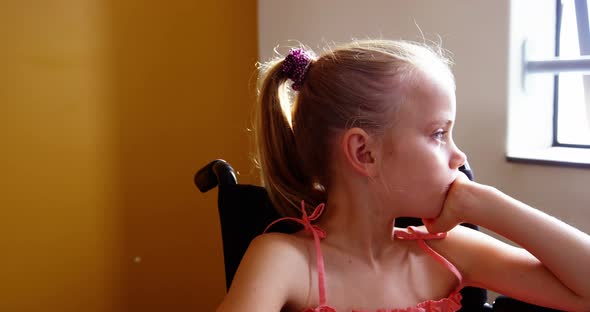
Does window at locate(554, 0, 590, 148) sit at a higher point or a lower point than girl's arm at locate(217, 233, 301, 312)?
higher

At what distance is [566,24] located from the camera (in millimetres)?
1699

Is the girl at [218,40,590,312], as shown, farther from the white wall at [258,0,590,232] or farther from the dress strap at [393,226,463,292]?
the white wall at [258,0,590,232]

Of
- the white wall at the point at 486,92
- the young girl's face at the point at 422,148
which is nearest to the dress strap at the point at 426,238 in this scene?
the young girl's face at the point at 422,148

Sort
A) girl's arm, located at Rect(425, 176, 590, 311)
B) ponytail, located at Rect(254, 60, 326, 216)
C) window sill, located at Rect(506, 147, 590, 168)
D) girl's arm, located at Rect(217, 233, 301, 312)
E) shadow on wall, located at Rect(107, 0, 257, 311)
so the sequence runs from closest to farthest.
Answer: girl's arm, located at Rect(217, 233, 301, 312) < girl's arm, located at Rect(425, 176, 590, 311) < ponytail, located at Rect(254, 60, 326, 216) < window sill, located at Rect(506, 147, 590, 168) < shadow on wall, located at Rect(107, 0, 257, 311)

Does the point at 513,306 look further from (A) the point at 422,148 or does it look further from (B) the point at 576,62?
(B) the point at 576,62

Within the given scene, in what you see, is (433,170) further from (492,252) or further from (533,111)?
(533,111)

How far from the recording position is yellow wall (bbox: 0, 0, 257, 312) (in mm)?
1713

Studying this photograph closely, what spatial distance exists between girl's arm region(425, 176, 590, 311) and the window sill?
47 cm

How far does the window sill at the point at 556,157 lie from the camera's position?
4.71 feet

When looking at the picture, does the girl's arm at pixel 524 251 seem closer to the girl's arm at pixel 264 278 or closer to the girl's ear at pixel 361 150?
the girl's ear at pixel 361 150

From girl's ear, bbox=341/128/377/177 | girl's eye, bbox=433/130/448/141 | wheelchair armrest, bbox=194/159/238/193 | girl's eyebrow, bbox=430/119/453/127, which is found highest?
girl's eyebrow, bbox=430/119/453/127

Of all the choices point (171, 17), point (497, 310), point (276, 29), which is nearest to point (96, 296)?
point (171, 17)

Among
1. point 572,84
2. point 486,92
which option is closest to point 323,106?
point 486,92

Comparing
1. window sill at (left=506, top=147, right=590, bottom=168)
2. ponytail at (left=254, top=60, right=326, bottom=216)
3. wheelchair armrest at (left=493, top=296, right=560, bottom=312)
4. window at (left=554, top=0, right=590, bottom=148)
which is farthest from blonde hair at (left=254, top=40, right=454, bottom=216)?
window at (left=554, top=0, right=590, bottom=148)
